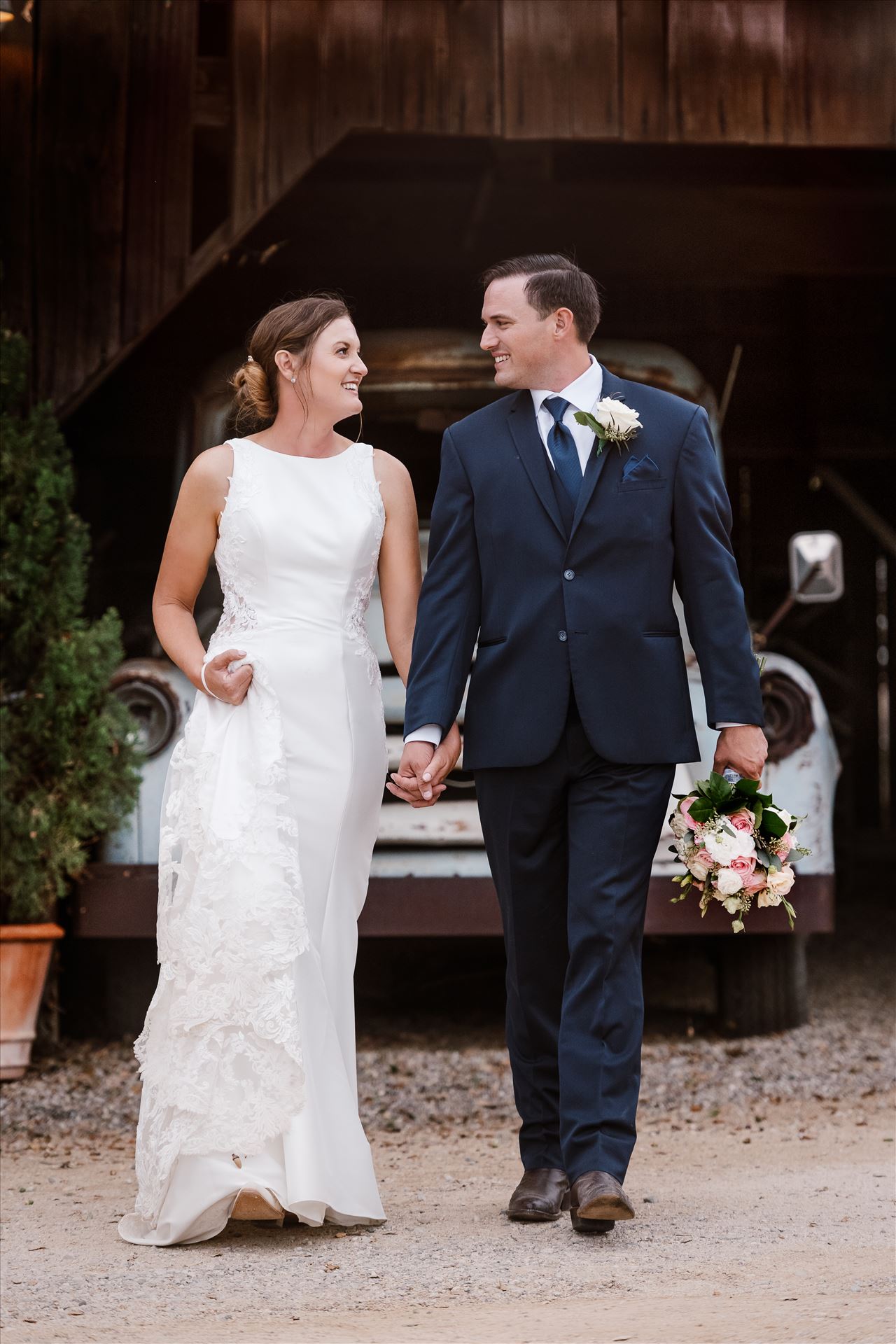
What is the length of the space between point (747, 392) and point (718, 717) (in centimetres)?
924

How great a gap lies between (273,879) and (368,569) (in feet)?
2.38

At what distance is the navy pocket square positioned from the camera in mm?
3357

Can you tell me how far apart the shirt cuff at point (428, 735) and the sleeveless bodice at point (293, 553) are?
252 mm

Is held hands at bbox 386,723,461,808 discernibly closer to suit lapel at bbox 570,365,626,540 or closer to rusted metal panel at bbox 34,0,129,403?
suit lapel at bbox 570,365,626,540

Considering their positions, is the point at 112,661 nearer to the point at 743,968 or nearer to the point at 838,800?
the point at 743,968

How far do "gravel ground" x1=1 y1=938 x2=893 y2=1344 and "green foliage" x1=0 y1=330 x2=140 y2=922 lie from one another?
0.74 meters

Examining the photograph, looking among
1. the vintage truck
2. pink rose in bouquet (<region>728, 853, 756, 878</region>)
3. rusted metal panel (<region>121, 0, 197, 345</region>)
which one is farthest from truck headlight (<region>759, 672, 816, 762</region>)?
rusted metal panel (<region>121, 0, 197, 345</region>)

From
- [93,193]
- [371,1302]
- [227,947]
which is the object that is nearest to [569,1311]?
[371,1302]

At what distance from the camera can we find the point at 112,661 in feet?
18.0

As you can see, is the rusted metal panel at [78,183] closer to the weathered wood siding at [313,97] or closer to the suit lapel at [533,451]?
the weathered wood siding at [313,97]

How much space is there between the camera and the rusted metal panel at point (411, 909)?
17.4 ft

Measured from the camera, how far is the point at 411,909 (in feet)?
17.5

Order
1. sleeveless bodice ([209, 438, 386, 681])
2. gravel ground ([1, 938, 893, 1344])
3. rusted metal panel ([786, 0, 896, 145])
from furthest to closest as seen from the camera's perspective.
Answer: rusted metal panel ([786, 0, 896, 145])
sleeveless bodice ([209, 438, 386, 681])
gravel ground ([1, 938, 893, 1344])

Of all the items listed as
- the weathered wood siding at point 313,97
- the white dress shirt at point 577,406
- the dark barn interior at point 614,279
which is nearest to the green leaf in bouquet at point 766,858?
the white dress shirt at point 577,406
